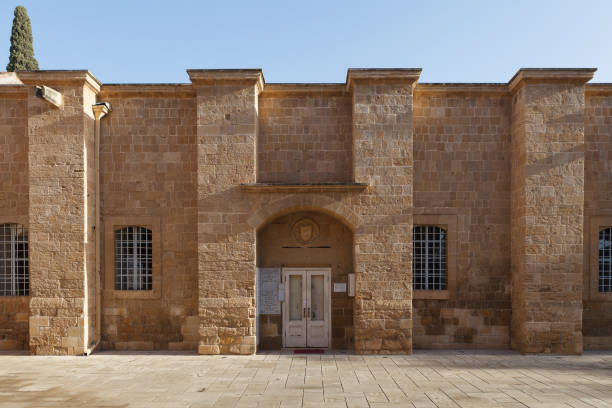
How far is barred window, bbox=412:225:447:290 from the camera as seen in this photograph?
9.85 meters

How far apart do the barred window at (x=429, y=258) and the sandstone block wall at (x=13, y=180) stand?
31.0ft

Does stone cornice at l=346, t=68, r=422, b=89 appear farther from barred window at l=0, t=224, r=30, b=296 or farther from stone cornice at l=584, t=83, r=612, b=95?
barred window at l=0, t=224, r=30, b=296

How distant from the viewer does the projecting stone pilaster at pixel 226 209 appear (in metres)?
9.02

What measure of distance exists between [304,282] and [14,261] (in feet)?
23.2

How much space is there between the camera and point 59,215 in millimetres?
9203

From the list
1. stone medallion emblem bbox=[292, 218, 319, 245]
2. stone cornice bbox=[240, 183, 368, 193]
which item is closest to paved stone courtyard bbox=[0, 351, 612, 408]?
stone medallion emblem bbox=[292, 218, 319, 245]

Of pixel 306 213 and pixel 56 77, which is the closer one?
pixel 56 77

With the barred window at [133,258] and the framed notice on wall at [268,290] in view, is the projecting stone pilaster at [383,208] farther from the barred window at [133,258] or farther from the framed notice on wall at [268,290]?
the barred window at [133,258]

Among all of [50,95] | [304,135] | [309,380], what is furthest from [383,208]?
[50,95]

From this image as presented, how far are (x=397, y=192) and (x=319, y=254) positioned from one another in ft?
8.03

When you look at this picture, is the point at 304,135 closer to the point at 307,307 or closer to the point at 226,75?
the point at 226,75

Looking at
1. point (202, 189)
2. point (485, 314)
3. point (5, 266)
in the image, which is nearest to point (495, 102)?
point (485, 314)

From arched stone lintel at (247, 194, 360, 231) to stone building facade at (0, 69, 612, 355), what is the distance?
0.15 ft

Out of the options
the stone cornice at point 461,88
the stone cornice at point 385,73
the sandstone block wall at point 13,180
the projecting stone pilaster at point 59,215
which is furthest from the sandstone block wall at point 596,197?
the sandstone block wall at point 13,180
